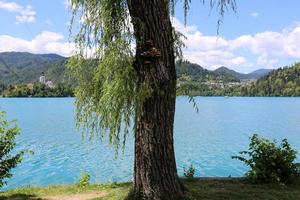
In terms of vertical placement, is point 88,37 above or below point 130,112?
above

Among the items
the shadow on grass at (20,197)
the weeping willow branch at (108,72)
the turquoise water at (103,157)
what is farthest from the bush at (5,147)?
the turquoise water at (103,157)

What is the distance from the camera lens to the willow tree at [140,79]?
23.3 ft

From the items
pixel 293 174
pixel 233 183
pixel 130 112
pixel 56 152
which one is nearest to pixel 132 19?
pixel 130 112

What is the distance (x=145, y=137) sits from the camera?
7.39m

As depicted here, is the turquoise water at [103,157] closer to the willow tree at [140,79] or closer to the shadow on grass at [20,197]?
the shadow on grass at [20,197]

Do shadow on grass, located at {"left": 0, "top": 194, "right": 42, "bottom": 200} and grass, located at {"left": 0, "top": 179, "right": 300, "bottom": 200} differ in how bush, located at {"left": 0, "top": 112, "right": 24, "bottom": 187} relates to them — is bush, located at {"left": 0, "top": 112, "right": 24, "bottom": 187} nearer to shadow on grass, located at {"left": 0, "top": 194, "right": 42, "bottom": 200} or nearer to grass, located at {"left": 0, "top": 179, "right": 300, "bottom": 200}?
shadow on grass, located at {"left": 0, "top": 194, "right": 42, "bottom": 200}

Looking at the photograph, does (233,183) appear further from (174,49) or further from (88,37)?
(88,37)

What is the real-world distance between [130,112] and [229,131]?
4993 cm

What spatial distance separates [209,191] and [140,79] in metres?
3.42

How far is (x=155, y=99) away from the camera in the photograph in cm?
733

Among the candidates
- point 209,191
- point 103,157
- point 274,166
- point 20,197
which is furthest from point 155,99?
point 103,157

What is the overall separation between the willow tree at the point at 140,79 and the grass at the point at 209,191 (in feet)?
3.38

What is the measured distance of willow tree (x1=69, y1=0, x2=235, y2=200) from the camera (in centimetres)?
709

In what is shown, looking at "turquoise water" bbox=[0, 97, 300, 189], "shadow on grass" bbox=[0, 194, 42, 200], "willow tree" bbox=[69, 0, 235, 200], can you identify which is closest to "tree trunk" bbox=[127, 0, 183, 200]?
"willow tree" bbox=[69, 0, 235, 200]
